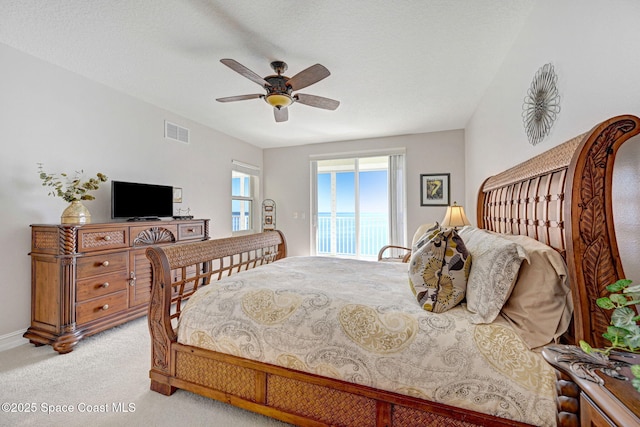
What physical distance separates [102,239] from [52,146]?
107cm

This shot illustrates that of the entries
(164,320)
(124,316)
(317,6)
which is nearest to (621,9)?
(317,6)

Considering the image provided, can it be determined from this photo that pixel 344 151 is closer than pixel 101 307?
No

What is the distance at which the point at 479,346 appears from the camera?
1097 millimetres

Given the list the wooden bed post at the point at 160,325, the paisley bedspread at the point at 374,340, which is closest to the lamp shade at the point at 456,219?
the paisley bedspread at the point at 374,340

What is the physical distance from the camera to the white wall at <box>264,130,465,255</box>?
4574 millimetres

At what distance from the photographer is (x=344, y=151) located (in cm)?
521

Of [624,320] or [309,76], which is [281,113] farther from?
[624,320]

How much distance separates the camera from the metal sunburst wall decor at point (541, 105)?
1557 mm

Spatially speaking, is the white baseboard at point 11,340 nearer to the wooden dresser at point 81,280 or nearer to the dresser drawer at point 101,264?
the wooden dresser at point 81,280

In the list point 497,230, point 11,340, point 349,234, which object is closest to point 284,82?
point 497,230

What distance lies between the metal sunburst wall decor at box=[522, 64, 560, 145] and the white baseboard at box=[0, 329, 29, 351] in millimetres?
4479

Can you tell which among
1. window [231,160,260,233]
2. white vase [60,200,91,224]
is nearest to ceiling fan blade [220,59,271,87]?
white vase [60,200,91,224]

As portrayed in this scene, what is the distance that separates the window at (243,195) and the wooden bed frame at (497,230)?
3.18 m

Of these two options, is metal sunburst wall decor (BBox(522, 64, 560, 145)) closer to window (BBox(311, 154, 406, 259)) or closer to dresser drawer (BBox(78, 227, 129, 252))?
window (BBox(311, 154, 406, 259))
